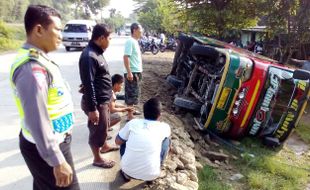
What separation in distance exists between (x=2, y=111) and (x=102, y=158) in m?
3.20

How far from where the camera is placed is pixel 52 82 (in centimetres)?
190

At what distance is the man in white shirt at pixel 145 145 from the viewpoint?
3.23 metres

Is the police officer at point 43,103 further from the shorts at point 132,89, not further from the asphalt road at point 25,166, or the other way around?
the shorts at point 132,89

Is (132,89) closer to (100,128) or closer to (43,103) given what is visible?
(100,128)

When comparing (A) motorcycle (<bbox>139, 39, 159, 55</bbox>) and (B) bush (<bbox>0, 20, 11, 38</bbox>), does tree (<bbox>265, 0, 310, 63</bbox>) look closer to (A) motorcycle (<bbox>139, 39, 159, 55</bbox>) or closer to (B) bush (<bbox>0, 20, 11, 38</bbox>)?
(A) motorcycle (<bbox>139, 39, 159, 55</bbox>)

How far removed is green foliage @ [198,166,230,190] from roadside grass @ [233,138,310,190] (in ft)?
1.38

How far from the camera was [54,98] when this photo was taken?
1.93 meters

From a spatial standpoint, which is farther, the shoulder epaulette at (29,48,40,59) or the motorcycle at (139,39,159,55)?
the motorcycle at (139,39,159,55)

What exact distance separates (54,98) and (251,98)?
13.3 ft

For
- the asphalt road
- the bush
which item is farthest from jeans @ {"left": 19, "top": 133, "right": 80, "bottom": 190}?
the bush

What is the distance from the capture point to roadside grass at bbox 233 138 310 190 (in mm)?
4719

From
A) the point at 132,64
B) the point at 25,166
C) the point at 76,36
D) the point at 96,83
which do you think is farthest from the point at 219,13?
the point at 76,36

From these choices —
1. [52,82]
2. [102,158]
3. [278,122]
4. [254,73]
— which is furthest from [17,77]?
[278,122]

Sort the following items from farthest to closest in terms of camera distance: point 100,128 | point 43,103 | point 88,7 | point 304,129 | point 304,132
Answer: point 88,7, point 304,129, point 304,132, point 100,128, point 43,103
